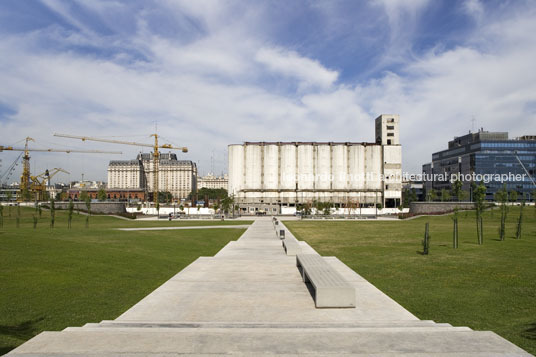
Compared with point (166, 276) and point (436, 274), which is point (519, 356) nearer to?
point (436, 274)

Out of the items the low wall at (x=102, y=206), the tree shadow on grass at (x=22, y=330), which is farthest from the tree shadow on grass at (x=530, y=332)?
the low wall at (x=102, y=206)

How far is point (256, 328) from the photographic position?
775 cm

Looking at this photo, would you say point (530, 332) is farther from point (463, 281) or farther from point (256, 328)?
point (256, 328)

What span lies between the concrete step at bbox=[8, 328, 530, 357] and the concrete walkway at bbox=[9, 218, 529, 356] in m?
0.02

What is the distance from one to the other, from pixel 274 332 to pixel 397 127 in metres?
137

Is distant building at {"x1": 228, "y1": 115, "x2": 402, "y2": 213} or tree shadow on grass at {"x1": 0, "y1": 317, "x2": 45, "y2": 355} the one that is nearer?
tree shadow on grass at {"x1": 0, "y1": 317, "x2": 45, "y2": 355}

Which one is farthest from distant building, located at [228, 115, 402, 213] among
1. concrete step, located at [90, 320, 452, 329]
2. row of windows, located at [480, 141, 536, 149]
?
concrete step, located at [90, 320, 452, 329]

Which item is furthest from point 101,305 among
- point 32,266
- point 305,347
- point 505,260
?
point 505,260

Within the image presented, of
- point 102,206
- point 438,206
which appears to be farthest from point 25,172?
point 438,206

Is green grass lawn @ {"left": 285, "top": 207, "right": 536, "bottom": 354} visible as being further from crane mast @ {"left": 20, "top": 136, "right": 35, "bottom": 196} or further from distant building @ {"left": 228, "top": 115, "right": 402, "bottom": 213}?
crane mast @ {"left": 20, "top": 136, "right": 35, "bottom": 196}

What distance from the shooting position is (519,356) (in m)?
5.70

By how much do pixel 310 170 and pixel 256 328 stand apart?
419ft

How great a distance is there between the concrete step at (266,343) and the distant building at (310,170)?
126 m

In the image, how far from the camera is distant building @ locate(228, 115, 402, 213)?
133 m
